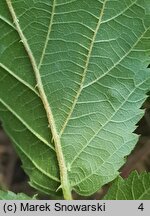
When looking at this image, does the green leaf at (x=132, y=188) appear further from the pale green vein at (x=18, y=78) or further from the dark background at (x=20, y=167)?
the dark background at (x=20, y=167)

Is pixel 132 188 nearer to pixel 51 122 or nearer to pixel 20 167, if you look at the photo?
pixel 51 122

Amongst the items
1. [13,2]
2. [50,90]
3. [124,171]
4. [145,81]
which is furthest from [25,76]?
[124,171]

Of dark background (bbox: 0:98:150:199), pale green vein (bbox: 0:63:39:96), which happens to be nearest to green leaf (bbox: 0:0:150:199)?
pale green vein (bbox: 0:63:39:96)

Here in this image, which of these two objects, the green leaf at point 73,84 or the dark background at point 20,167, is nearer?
the green leaf at point 73,84

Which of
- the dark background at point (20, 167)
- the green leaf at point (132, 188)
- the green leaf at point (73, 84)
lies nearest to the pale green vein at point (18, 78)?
the green leaf at point (73, 84)

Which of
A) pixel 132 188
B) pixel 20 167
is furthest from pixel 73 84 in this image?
pixel 20 167

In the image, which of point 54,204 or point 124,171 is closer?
point 54,204

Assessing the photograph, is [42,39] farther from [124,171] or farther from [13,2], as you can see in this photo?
[124,171]
